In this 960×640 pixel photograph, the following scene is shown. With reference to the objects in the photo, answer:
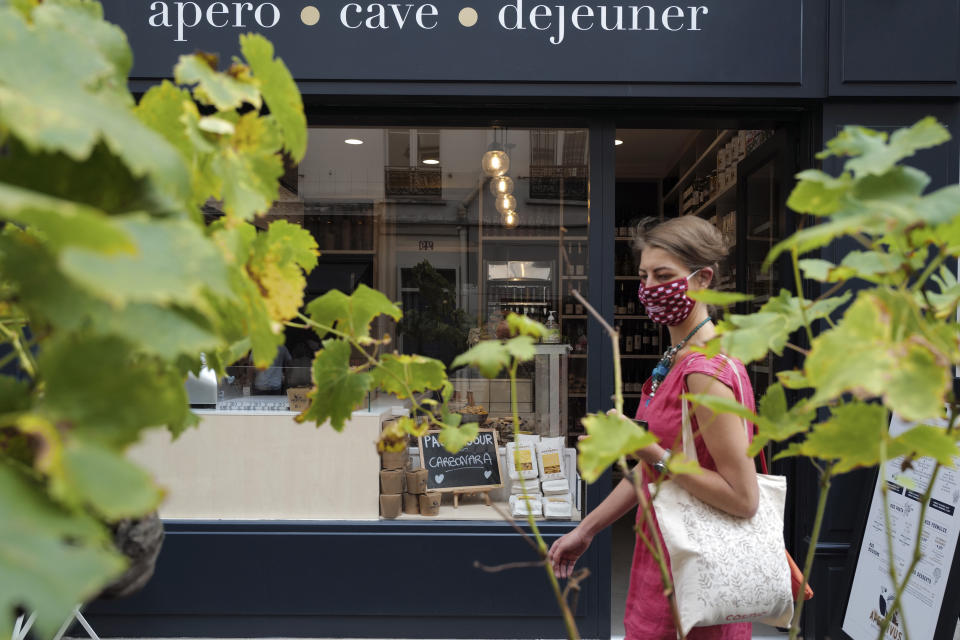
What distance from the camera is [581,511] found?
3.49 metres

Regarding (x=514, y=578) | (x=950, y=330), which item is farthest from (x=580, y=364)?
(x=950, y=330)

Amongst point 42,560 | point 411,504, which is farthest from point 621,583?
point 42,560

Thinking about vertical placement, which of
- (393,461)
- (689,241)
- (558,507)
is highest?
(689,241)

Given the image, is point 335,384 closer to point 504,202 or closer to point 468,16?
point 468,16

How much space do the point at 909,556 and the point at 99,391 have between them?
3022mm

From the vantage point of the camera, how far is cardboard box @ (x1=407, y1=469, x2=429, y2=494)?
348 cm

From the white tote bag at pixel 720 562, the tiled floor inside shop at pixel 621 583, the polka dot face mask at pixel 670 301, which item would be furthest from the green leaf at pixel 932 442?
the tiled floor inside shop at pixel 621 583

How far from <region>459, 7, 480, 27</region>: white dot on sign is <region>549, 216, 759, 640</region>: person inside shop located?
1.75 metres

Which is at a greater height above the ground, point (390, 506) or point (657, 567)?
point (657, 567)

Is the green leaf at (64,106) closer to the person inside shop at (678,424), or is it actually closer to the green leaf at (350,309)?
the green leaf at (350,309)

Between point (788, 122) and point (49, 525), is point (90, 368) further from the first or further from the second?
point (788, 122)

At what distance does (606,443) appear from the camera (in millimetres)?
570

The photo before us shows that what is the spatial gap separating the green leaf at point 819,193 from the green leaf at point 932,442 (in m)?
0.19

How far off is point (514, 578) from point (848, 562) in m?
1.43
